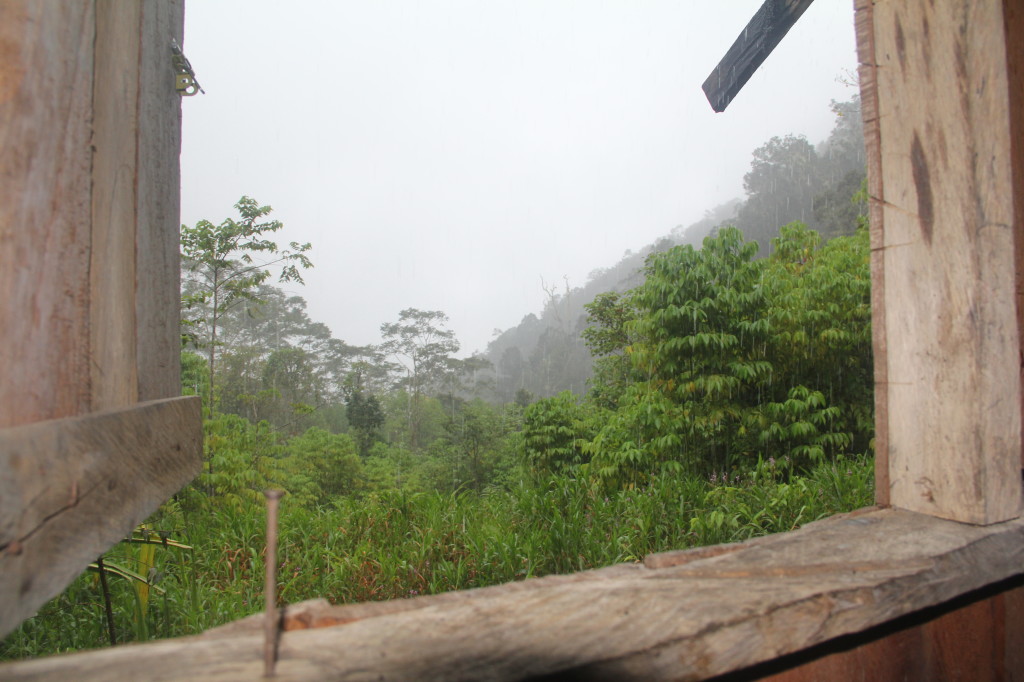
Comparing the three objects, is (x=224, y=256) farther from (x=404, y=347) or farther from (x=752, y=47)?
(x=404, y=347)

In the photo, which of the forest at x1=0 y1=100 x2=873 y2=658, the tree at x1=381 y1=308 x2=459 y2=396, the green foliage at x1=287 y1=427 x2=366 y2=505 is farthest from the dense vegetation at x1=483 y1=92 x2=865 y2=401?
the forest at x1=0 y1=100 x2=873 y2=658

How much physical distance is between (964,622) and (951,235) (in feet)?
1.90

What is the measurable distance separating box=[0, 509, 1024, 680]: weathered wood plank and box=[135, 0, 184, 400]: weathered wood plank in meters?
0.40

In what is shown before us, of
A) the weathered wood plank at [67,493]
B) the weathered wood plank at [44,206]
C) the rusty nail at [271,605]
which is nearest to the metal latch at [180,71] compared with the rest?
the weathered wood plank at [44,206]

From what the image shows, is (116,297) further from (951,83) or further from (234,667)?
(951,83)

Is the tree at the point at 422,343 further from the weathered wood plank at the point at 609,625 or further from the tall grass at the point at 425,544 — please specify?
the weathered wood plank at the point at 609,625

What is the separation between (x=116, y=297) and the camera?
25.4 inches

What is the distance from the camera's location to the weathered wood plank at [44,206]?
45 cm

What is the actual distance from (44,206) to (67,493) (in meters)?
0.25

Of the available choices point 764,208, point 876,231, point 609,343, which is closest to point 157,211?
point 876,231

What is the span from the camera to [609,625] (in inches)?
20.2

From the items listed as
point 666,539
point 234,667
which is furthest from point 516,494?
point 234,667

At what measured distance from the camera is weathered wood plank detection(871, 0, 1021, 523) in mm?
836

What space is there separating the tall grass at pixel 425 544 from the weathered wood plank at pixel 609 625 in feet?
8.24
